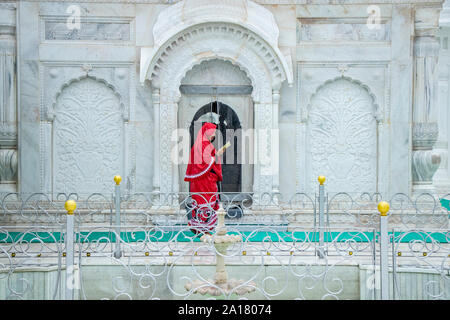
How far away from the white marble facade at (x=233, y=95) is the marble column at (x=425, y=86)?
0.6 inches

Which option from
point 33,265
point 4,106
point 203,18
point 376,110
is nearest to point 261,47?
point 203,18

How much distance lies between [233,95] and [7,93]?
3.52 meters

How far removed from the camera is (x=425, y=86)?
28.3 feet

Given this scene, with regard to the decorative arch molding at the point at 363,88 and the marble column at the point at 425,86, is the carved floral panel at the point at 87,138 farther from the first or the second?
the marble column at the point at 425,86

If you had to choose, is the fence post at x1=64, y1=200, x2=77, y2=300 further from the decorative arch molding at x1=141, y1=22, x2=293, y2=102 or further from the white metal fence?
the decorative arch molding at x1=141, y1=22, x2=293, y2=102

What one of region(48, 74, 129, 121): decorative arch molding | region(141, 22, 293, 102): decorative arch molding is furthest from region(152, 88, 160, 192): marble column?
region(48, 74, 129, 121): decorative arch molding

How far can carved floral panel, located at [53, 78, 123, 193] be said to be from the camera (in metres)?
8.78

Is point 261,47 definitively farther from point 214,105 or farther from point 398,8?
point 398,8

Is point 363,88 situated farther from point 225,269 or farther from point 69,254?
point 69,254

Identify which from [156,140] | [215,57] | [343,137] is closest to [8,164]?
[156,140]

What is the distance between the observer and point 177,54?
8.49m

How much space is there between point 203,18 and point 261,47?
0.98 meters
